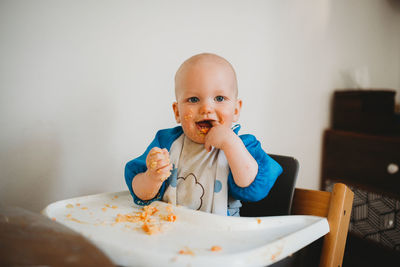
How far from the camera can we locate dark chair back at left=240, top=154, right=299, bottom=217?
2.51 feet

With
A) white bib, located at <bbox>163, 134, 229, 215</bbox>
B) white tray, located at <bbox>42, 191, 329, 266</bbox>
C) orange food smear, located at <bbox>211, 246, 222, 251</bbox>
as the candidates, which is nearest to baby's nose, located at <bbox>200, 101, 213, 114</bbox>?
white bib, located at <bbox>163, 134, 229, 215</bbox>

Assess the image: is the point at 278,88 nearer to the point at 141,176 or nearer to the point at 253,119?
the point at 253,119

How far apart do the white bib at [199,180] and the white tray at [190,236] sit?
0.29 ft

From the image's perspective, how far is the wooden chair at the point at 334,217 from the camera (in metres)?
0.63

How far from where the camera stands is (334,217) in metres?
0.65

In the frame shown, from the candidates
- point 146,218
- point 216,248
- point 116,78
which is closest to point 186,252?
point 216,248

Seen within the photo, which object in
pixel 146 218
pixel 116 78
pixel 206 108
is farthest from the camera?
pixel 116 78

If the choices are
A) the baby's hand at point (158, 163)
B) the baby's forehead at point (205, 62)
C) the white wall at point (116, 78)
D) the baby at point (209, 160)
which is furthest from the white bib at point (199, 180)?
the white wall at point (116, 78)

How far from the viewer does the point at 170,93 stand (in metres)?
1.13

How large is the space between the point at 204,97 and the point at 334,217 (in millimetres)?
399

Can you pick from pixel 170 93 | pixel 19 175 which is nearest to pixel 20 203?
pixel 19 175

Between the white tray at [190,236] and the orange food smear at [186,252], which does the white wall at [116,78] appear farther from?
the orange food smear at [186,252]

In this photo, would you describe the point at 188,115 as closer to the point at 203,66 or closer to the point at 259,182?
the point at 203,66

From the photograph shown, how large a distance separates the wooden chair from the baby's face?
29 centimetres
